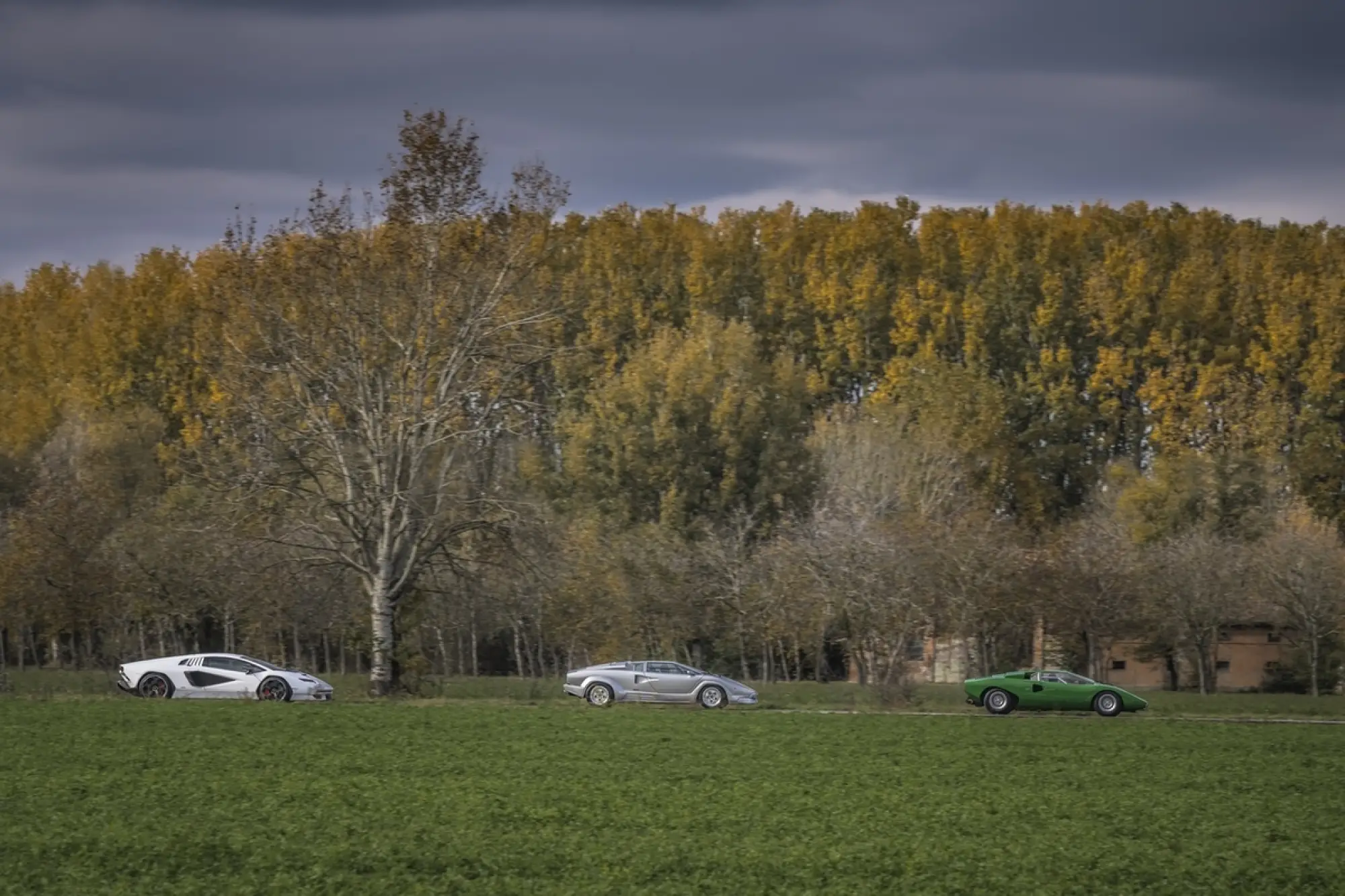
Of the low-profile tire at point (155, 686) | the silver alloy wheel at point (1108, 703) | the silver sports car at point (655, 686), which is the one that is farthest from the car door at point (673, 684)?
the low-profile tire at point (155, 686)

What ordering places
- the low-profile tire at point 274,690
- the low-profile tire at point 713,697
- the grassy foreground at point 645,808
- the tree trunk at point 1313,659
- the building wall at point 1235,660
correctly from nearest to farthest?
the grassy foreground at point 645,808 < the low-profile tire at point 274,690 < the low-profile tire at point 713,697 < the tree trunk at point 1313,659 < the building wall at point 1235,660

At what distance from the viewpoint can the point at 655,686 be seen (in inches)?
1732

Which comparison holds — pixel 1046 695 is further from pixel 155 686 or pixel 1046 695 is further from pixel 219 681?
pixel 155 686

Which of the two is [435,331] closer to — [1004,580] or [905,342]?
[1004,580]

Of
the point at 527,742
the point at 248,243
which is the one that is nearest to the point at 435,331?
the point at 248,243

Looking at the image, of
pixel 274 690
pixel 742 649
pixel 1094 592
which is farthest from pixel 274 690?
pixel 1094 592

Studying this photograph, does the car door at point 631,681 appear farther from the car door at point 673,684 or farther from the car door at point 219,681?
the car door at point 219,681

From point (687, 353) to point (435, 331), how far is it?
2780 cm

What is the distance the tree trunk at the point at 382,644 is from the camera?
45.8 meters

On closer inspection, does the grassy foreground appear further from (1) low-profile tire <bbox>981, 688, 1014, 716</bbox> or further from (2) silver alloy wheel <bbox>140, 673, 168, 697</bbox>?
(1) low-profile tire <bbox>981, 688, 1014, 716</bbox>

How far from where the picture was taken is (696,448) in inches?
2901

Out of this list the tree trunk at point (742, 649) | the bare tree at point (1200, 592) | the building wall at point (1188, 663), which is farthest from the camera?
the building wall at point (1188, 663)

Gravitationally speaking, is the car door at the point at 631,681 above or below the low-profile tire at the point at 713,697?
above

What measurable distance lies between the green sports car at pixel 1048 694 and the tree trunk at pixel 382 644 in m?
15.6
